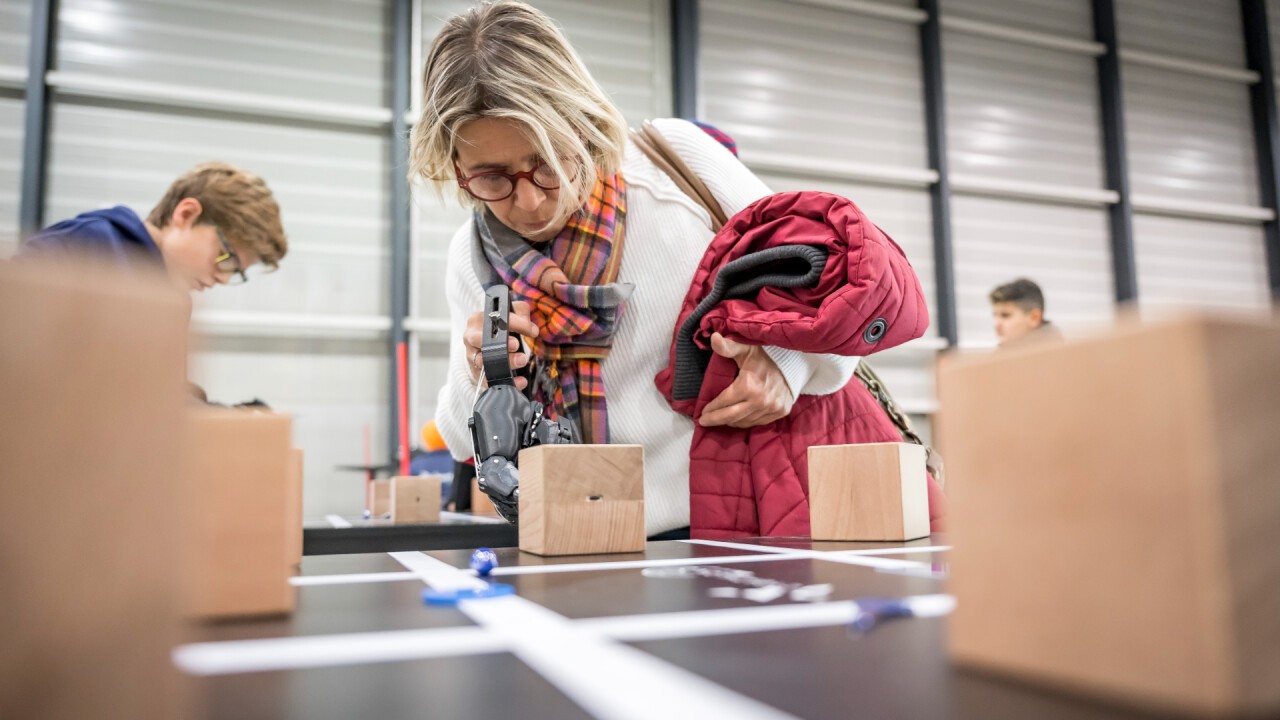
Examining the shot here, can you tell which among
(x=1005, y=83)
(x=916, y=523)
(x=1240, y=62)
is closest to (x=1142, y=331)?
(x=916, y=523)

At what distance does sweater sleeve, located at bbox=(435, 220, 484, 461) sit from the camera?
115cm

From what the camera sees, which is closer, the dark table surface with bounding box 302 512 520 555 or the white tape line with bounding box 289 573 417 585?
the white tape line with bounding box 289 573 417 585

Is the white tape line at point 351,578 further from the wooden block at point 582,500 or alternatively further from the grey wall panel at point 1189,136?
the grey wall panel at point 1189,136

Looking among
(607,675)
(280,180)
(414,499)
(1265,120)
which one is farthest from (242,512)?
(1265,120)

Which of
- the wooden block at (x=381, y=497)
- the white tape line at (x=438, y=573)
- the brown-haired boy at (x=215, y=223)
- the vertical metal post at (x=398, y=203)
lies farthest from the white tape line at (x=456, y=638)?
the vertical metal post at (x=398, y=203)

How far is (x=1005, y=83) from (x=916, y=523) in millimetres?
4936

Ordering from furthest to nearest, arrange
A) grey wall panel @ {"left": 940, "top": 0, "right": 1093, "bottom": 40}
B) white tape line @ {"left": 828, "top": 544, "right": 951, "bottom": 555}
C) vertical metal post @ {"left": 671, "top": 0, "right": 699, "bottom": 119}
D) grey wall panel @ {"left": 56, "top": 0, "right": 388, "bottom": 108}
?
1. grey wall panel @ {"left": 940, "top": 0, "right": 1093, "bottom": 40}
2. vertical metal post @ {"left": 671, "top": 0, "right": 699, "bottom": 119}
3. grey wall panel @ {"left": 56, "top": 0, "right": 388, "bottom": 108}
4. white tape line @ {"left": 828, "top": 544, "right": 951, "bottom": 555}

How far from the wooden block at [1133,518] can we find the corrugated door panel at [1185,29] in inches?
237

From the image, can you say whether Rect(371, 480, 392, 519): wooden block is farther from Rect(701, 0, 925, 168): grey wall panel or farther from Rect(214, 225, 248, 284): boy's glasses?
Rect(701, 0, 925, 168): grey wall panel

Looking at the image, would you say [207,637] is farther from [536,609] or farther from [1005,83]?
[1005,83]

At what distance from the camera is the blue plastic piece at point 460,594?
41cm

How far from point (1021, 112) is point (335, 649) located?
214 inches

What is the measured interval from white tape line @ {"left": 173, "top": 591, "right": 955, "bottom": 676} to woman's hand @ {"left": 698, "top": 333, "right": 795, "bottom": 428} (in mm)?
589

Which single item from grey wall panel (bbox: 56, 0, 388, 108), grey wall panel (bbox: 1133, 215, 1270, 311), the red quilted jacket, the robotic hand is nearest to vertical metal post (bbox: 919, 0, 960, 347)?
grey wall panel (bbox: 1133, 215, 1270, 311)
